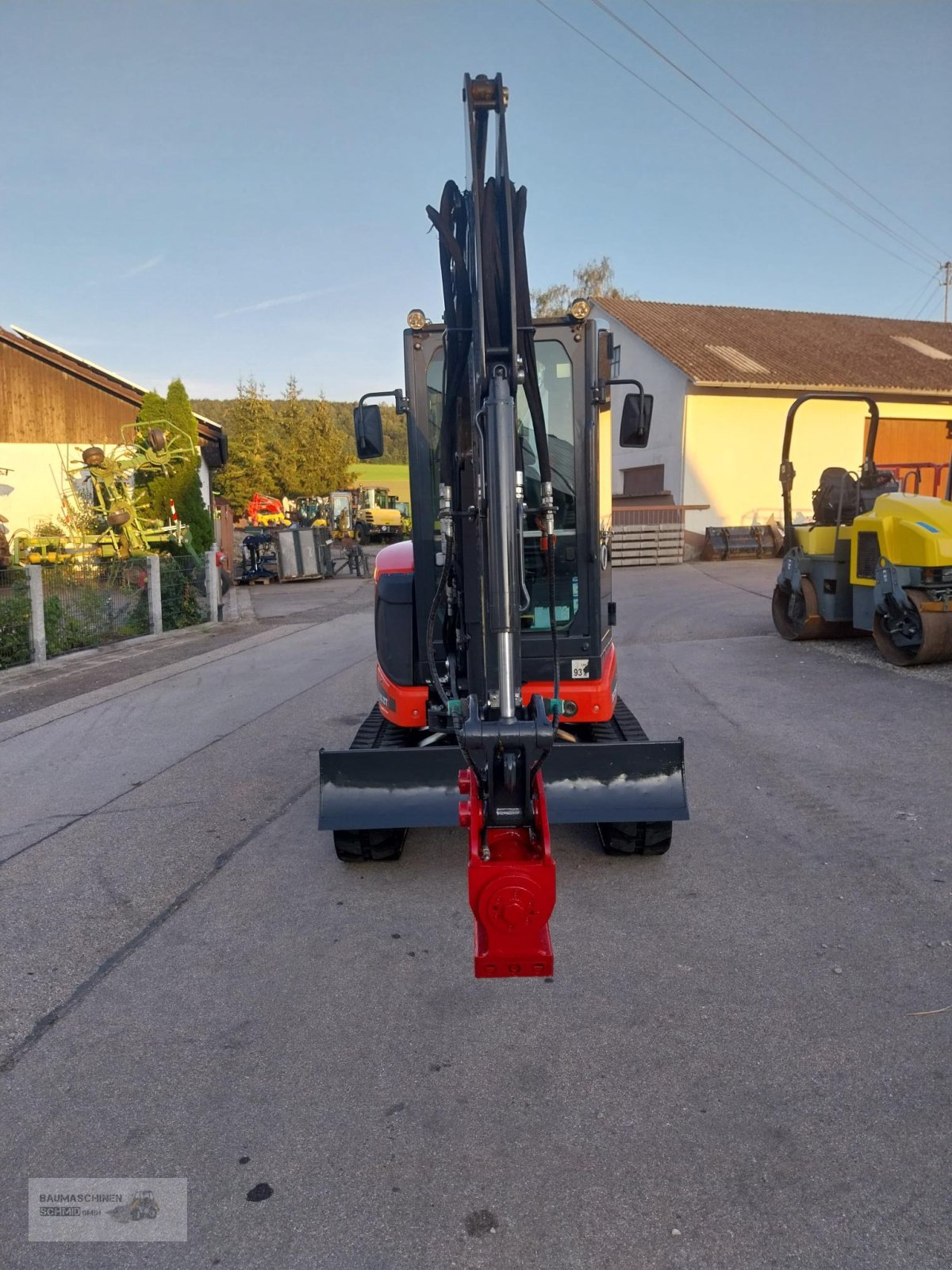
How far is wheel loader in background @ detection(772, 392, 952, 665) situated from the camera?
9344 mm

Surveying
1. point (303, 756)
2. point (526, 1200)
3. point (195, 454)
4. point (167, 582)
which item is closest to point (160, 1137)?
point (526, 1200)

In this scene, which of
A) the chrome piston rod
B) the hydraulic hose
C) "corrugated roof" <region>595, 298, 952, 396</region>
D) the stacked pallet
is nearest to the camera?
the chrome piston rod

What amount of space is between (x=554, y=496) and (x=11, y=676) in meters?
8.38

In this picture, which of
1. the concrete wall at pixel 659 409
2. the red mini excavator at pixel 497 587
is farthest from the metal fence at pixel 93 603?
the concrete wall at pixel 659 409

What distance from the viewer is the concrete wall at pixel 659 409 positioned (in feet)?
84.5

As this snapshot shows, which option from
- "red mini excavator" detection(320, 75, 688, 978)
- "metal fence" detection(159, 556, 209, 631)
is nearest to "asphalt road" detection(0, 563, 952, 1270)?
"red mini excavator" detection(320, 75, 688, 978)

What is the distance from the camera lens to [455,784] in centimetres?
461

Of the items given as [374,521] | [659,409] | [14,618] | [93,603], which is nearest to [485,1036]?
[14,618]

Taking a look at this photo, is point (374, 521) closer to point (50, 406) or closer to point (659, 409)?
point (659, 409)

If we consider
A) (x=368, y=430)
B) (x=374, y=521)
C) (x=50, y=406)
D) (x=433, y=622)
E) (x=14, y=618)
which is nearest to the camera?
(x=433, y=622)

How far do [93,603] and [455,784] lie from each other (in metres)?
10.0

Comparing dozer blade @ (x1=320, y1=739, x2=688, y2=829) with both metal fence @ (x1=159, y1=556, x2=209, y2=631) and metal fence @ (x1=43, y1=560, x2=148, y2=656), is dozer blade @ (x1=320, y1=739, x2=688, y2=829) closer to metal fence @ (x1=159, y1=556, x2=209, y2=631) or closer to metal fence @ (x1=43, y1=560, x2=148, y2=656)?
metal fence @ (x1=43, y1=560, x2=148, y2=656)

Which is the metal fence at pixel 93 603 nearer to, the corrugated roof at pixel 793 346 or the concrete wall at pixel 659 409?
the concrete wall at pixel 659 409

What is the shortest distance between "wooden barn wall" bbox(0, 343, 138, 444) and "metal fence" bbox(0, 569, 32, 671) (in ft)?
42.7
